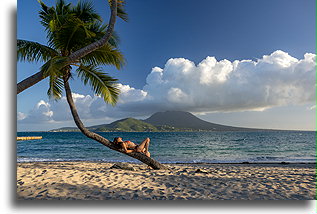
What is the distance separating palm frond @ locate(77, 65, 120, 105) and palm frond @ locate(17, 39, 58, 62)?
87 centimetres

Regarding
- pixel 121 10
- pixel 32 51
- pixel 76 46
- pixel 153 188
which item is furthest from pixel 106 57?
pixel 153 188

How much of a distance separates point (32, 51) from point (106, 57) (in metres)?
1.70

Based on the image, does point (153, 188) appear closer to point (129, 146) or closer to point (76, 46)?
point (129, 146)

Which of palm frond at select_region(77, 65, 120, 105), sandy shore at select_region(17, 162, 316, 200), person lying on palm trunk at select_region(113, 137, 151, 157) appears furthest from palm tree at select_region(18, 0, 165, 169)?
sandy shore at select_region(17, 162, 316, 200)

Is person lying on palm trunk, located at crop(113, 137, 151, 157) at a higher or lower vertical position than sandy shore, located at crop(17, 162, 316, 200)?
higher

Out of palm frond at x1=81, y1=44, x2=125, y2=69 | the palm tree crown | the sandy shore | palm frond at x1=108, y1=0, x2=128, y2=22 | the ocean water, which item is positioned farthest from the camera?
the ocean water

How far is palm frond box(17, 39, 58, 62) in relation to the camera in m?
4.69

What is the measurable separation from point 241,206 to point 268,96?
2.61m

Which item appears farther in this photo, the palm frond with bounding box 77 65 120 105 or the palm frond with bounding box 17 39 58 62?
the palm frond with bounding box 77 65 120 105

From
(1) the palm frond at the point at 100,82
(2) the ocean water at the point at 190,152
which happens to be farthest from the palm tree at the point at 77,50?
(2) the ocean water at the point at 190,152

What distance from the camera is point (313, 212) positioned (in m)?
3.40

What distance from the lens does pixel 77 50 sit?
15.5 feet

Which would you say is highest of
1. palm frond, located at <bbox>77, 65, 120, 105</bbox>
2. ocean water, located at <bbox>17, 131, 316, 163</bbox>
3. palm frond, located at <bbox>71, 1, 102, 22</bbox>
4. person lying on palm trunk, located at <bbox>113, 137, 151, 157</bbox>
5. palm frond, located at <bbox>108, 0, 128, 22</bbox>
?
palm frond, located at <bbox>71, 1, 102, 22</bbox>

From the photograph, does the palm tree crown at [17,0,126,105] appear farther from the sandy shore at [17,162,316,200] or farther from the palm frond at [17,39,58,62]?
the sandy shore at [17,162,316,200]
